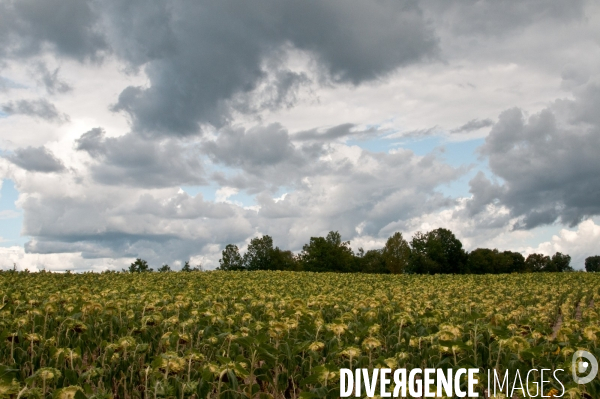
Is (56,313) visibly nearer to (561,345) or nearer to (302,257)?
(561,345)

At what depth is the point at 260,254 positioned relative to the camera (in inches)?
3462

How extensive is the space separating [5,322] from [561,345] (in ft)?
29.1

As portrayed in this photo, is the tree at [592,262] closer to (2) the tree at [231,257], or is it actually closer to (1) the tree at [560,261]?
(1) the tree at [560,261]

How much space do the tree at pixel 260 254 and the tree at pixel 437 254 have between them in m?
23.8

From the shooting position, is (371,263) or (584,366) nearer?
(584,366)

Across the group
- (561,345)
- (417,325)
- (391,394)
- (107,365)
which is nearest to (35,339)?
(107,365)

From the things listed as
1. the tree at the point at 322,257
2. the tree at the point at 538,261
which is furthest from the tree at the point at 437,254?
the tree at the point at 538,261

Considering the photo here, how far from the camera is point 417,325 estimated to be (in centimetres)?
918

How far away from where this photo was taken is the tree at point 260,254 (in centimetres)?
8388

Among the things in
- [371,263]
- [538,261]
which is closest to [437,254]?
[371,263]

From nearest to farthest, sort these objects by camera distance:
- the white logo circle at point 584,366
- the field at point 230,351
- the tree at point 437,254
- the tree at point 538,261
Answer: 1. the field at point 230,351
2. the white logo circle at point 584,366
3. the tree at point 437,254
4. the tree at point 538,261

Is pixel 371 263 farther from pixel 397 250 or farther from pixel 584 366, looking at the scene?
pixel 584 366

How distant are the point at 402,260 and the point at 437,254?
24992 mm

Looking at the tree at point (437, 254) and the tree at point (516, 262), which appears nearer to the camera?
the tree at point (437, 254)
